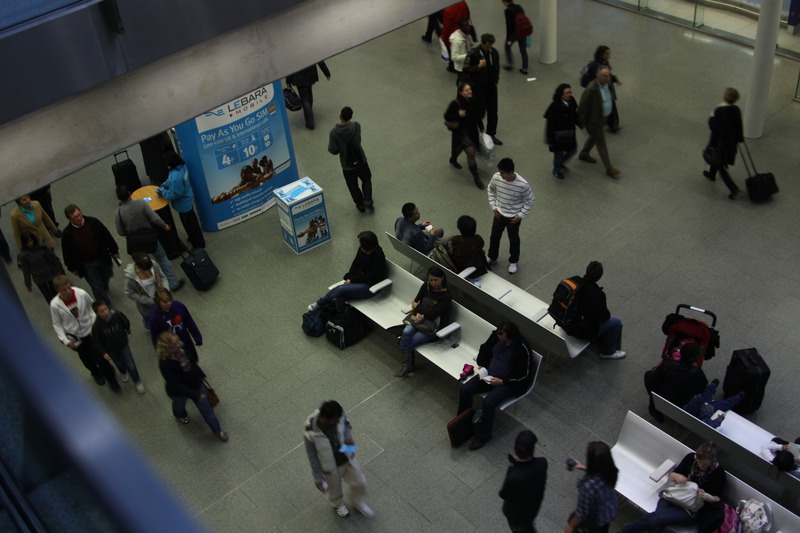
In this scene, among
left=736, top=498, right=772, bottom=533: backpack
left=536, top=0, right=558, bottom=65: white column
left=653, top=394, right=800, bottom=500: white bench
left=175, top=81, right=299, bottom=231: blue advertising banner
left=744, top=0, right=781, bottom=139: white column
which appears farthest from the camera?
left=536, top=0, right=558, bottom=65: white column

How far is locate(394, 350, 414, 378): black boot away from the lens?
8.67m

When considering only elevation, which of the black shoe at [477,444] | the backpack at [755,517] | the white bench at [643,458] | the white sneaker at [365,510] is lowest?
the black shoe at [477,444]

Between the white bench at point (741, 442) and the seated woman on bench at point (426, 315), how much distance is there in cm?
229

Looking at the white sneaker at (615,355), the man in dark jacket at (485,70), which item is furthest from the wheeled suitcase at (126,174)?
the white sneaker at (615,355)

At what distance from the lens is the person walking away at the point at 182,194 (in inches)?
402

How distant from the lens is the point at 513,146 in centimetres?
1255

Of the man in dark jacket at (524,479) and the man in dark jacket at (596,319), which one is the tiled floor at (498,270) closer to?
the man in dark jacket at (596,319)

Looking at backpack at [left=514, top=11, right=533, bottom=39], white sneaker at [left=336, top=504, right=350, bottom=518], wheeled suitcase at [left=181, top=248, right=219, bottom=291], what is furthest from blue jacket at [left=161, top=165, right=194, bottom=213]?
backpack at [left=514, top=11, right=533, bottom=39]

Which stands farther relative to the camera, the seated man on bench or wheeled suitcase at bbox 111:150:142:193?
wheeled suitcase at bbox 111:150:142:193

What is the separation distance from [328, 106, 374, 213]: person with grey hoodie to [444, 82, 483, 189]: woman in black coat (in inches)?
53.1

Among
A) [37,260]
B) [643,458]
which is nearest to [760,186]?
[643,458]

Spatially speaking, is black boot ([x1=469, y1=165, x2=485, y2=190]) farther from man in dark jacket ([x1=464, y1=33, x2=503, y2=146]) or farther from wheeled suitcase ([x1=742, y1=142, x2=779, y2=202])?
wheeled suitcase ([x1=742, y1=142, x2=779, y2=202])

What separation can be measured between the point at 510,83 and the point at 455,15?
4.91ft

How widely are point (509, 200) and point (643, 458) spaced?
3476 millimetres
